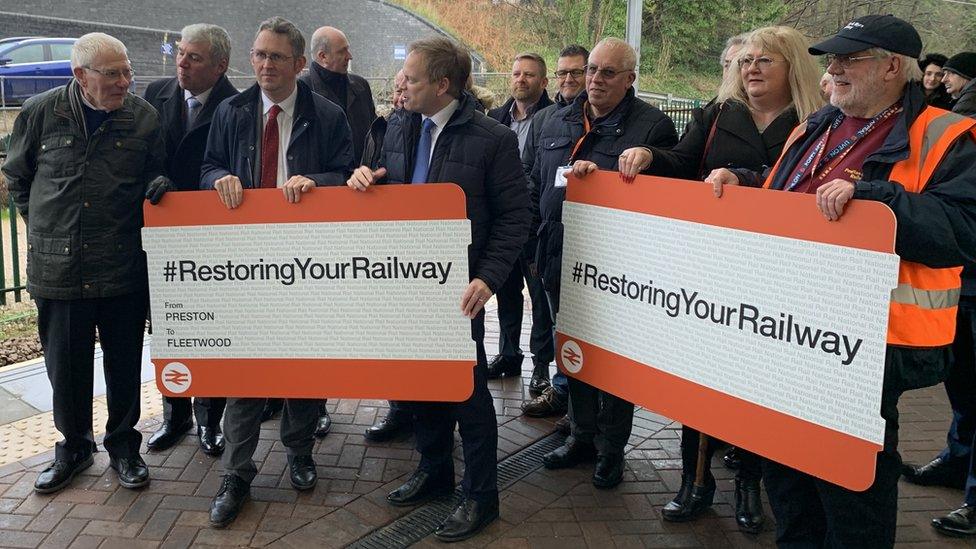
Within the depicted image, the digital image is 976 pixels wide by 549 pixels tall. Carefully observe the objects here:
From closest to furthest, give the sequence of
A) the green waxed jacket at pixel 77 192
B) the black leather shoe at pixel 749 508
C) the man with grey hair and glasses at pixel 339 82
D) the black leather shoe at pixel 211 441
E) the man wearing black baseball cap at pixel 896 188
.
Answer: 1. the man wearing black baseball cap at pixel 896 188
2. the black leather shoe at pixel 749 508
3. the green waxed jacket at pixel 77 192
4. the black leather shoe at pixel 211 441
5. the man with grey hair and glasses at pixel 339 82

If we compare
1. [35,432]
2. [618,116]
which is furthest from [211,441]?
[618,116]

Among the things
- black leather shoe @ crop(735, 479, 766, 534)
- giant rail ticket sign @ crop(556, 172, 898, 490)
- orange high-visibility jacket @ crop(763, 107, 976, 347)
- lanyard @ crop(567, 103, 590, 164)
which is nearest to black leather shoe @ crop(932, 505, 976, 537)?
black leather shoe @ crop(735, 479, 766, 534)

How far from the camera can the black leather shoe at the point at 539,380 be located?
16.5 ft

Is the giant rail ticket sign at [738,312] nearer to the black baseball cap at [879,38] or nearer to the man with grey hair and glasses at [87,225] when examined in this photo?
the black baseball cap at [879,38]

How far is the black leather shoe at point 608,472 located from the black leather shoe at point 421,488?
0.76 m

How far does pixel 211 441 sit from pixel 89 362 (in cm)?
79

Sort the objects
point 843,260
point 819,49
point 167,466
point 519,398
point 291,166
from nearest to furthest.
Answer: point 843,260 < point 819,49 < point 291,166 < point 167,466 < point 519,398

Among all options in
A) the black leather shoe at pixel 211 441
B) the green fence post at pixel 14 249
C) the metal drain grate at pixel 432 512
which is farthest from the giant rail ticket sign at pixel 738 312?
the green fence post at pixel 14 249

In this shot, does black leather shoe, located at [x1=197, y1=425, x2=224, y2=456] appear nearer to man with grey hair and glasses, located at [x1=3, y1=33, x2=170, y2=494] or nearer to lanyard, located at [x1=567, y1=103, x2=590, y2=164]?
man with grey hair and glasses, located at [x1=3, y1=33, x2=170, y2=494]

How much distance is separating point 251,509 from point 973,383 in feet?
12.2

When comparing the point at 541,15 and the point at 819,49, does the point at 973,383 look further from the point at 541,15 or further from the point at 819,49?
A: the point at 541,15

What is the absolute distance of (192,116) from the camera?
415cm

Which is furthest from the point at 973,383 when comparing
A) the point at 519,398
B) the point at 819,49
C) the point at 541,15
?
the point at 541,15

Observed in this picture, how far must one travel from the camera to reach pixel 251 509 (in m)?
3.56
